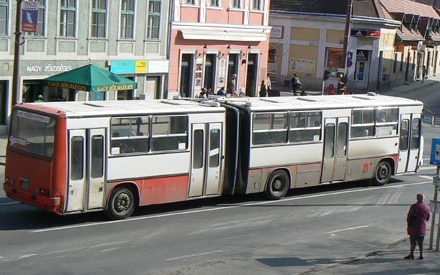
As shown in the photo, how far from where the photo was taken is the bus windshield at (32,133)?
58.4 feet

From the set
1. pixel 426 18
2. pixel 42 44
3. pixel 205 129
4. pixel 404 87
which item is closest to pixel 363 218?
pixel 205 129

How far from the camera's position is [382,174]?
2669cm

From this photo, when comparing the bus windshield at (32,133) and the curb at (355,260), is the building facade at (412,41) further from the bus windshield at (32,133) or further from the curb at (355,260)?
the bus windshield at (32,133)

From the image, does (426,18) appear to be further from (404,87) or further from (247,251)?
(247,251)

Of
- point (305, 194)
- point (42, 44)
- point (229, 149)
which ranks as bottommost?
point (305, 194)

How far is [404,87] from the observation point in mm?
69062

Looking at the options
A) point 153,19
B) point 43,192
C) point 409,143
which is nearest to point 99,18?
point 153,19

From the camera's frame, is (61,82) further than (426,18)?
No

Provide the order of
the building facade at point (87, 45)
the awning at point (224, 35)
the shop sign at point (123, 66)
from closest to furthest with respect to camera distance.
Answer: the building facade at point (87, 45), the shop sign at point (123, 66), the awning at point (224, 35)

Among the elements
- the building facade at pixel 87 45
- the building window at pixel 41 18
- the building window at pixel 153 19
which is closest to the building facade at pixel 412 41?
the building window at pixel 153 19

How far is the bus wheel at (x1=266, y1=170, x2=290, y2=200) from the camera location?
2297 centimetres

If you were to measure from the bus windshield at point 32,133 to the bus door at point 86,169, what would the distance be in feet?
1.55

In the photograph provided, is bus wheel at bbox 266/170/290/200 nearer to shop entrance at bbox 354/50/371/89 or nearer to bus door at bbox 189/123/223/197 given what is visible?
bus door at bbox 189/123/223/197

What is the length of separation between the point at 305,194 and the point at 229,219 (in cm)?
491
